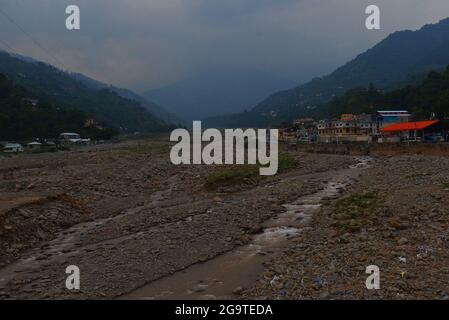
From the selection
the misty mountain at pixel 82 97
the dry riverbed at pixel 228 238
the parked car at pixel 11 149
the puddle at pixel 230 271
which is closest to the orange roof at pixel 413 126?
the dry riverbed at pixel 228 238

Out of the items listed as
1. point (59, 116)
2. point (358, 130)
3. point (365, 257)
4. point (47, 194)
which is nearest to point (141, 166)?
point (47, 194)

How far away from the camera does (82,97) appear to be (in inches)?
6137

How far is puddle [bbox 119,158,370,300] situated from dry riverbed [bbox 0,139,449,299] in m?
0.03

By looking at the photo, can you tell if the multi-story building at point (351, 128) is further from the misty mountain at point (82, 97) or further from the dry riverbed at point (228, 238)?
the misty mountain at point (82, 97)

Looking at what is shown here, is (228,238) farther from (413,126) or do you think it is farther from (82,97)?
(82,97)

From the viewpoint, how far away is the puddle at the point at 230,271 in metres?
10.3

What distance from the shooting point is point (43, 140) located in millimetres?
72312

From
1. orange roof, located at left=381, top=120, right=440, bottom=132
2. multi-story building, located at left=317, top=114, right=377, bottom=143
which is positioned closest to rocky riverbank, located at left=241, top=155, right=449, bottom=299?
orange roof, located at left=381, top=120, right=440, bottom=132

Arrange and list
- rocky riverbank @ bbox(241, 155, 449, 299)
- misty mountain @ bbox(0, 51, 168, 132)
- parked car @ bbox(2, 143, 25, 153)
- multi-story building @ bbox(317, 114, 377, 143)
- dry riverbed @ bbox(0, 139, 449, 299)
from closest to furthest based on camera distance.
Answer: rocky riverbank @ bbox(241, 155, 449, 299) < dry riverbed @ bbox(0, 139, 449, 299) < parked car @ bbox(2, 143, 25, 153) < multi-story building @ bbox(317, 114, 377, 143) < misty mountain @ bbox(0, 51, 168, 132)


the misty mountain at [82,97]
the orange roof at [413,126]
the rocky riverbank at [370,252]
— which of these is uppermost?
the misty mountain at [82,97]

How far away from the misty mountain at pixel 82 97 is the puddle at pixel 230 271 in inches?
4835

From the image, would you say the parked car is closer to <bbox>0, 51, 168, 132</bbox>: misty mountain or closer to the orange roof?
the orange roof

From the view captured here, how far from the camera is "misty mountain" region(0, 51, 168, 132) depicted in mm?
140125

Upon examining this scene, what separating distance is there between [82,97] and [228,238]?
152 m
